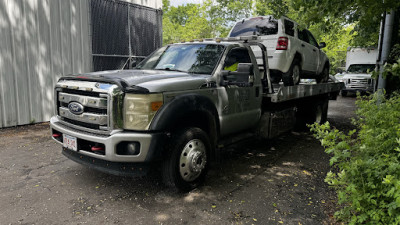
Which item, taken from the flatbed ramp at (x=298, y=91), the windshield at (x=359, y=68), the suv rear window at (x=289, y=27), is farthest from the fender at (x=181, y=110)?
the windshield at (x=359, y=68)

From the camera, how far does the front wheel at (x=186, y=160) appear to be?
3.54m

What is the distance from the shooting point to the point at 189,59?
4.65 metres

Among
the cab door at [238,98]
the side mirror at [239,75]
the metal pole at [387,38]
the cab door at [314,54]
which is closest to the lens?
the side mirror at [239,75]

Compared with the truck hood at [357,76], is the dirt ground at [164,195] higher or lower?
lower

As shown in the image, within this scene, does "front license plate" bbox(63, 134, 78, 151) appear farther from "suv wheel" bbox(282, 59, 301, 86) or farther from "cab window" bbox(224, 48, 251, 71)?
"suv wheel" bbox(282, 59, 301, 86)

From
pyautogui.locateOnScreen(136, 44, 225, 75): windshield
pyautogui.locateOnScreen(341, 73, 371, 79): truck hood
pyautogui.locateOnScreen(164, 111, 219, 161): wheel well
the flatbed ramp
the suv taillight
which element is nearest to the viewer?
pyautogui.locateOnScreen(164, 111, 219, 161): wheel well

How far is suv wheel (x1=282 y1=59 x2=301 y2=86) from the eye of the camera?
6912mm

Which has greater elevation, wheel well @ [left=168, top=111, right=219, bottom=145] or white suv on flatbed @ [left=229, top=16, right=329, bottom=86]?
white suv on flatbed @ [left=229, top=16, right=329, bottom=86]

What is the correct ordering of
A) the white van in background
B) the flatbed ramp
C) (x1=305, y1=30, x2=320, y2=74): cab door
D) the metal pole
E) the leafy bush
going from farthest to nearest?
the white van in background → (x1=305, y1=30, x2=320, y2=74): cab door → the metal pole → the flatbed ramp → the leafy bush

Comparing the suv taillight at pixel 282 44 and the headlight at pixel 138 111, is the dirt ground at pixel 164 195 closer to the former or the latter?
the headlight at pixel 138 111

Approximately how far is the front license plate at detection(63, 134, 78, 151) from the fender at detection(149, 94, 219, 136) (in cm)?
105

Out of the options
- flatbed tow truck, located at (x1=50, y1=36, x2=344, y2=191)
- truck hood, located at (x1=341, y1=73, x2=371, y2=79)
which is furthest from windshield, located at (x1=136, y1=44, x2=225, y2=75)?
truck hood, located at (x1=341, y1=73, x2=371, y2=79)

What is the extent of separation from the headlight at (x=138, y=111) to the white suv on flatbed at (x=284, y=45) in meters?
3.49

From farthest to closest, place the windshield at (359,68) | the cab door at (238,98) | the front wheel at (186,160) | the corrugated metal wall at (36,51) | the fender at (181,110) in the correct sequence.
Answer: the windshield at (359,68), the corrugated metal wall at (36,51), the cab door at (238,98), the front wheel at (186,160), the fender at (181,110)
